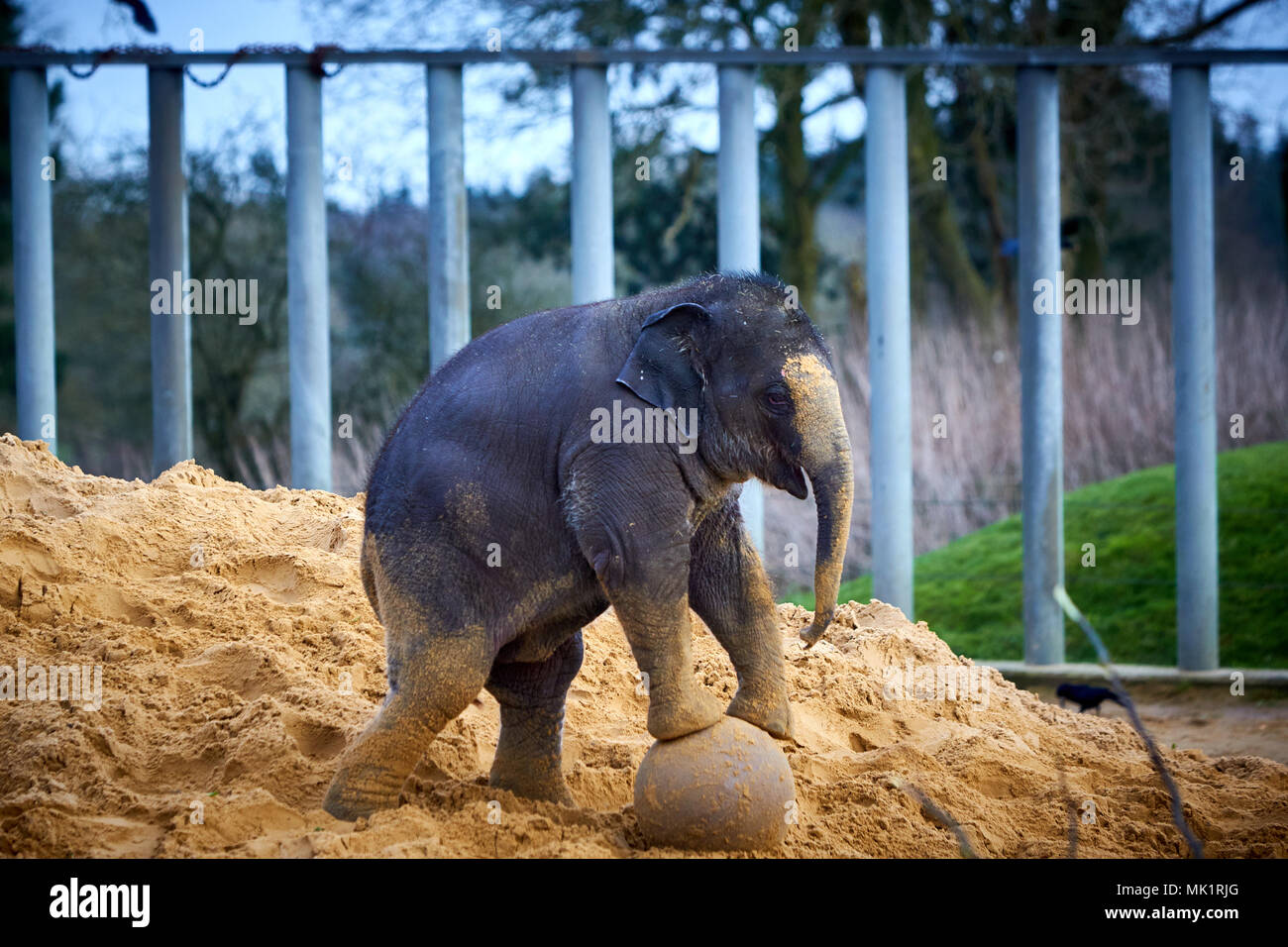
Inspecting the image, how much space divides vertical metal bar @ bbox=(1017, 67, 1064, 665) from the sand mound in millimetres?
1722

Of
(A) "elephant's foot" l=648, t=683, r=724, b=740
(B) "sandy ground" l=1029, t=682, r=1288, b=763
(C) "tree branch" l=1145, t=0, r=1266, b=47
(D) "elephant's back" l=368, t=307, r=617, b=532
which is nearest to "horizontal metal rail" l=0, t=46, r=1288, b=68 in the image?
(B) "sandy ground" l=1029, t=682, r=1288, b=763

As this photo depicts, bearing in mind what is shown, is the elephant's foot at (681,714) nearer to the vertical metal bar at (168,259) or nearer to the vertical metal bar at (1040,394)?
the vertical metal bar at (1040,394)

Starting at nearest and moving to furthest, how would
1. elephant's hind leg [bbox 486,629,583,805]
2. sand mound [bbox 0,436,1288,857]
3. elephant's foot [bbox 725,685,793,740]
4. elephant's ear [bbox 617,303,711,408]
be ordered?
elephant's ear [bbox 617,303,711,408] < sand mound [bbox 0,436,1288,857] < elephant's foot [bbox 725,685,793,740] < elephant's hind leg [bbox 486,629,583,805]

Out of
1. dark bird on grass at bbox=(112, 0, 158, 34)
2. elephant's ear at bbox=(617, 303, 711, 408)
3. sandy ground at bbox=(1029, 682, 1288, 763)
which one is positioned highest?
dark bird on grass at bbox=(112, 0, 158, 34)

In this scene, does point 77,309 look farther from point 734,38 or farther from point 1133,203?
point 1133,203

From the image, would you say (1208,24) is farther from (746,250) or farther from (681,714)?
(681,714)

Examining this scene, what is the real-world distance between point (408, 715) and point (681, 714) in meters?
1.02

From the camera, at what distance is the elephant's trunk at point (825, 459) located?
4492 millimetres

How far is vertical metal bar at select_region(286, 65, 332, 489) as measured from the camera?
29.9ft

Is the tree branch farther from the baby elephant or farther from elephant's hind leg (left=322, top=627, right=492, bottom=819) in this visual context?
elephant's hind leg (left=322, top=627, right=492, bottom=819)

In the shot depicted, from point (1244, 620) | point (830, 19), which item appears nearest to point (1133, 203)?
point (830, 19)

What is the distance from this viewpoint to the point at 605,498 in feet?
14.6

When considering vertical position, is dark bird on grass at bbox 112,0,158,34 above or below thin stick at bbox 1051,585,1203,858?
above

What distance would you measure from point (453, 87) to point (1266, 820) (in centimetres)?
710
